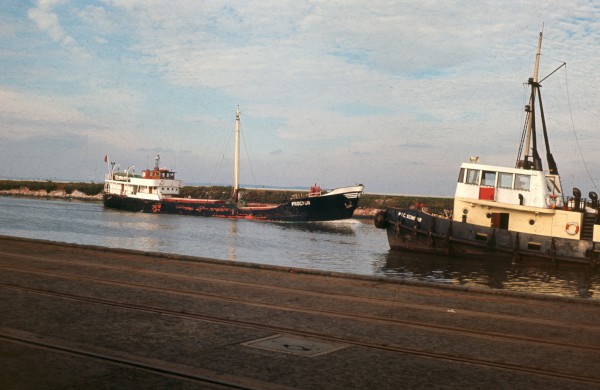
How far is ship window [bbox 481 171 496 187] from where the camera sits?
28844mm

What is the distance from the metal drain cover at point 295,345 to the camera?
6.47 metres

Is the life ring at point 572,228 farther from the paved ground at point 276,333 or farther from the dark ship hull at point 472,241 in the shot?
the paved ground at point 276,333

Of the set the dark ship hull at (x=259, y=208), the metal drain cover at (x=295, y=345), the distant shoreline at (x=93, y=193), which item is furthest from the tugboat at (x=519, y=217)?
the distant shoreline at (x=93, y=193)

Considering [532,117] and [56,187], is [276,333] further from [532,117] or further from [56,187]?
[56,187]

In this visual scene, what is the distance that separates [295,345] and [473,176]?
2457cm

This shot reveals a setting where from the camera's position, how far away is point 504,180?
1129 inches

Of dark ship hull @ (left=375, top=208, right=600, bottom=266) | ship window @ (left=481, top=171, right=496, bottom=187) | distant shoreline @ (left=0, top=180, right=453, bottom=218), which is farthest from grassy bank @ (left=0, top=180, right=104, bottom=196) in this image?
ship window @ (left=481, top=171, right=496, bottom=187)

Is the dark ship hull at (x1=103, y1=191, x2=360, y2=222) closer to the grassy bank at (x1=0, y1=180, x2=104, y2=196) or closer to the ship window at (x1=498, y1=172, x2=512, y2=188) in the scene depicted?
the ship window at (x1=498, y1=172, x2=512, y2=188)

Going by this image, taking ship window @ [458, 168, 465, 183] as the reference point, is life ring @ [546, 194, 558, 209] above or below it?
below

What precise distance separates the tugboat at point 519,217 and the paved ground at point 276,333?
698 inches

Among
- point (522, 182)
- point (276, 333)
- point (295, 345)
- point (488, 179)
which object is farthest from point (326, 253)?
point (295, 345)

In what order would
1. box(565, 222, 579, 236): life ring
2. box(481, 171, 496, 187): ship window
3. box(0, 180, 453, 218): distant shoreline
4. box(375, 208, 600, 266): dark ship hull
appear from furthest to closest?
box(0, 180, 453, 218): distant shoreline → box(481, 171, 496, 187): ship window → box(565, 222, 579, 236): life ring → box(375, 208, 600, 266): dark ship hull

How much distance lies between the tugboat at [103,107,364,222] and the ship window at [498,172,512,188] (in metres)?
30.4

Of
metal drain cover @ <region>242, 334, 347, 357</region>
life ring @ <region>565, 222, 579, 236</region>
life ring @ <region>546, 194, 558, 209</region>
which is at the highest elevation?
life ring @ <region>546, 194, 558, 209</region>
